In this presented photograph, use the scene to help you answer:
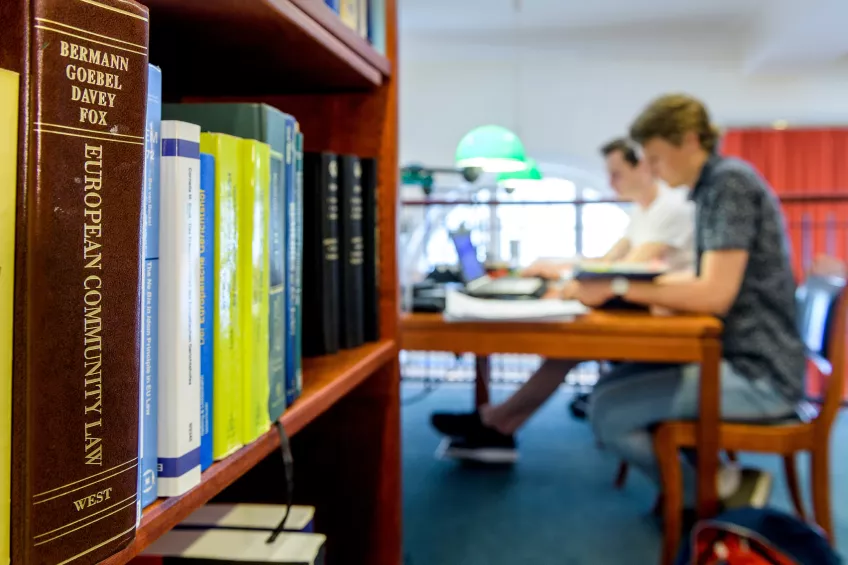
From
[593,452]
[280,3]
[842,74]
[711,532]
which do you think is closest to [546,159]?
[842,74]

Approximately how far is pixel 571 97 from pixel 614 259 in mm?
2542

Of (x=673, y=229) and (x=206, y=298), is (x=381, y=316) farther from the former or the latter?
(x=673, y=229)

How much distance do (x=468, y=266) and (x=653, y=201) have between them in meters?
1.25

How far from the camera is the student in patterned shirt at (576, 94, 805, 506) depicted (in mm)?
→ 1466

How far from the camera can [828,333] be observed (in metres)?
1.56

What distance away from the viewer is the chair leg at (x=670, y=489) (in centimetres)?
147

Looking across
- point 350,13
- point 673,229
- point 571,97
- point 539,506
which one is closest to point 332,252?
point 350,13

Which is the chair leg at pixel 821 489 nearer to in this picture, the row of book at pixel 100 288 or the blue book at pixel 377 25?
the blue book at pixel 377 25

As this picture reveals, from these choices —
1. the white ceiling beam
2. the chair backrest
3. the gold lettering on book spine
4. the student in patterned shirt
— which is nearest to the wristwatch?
the student in patterned shirt

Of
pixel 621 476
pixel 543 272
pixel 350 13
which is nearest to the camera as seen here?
pixel 350 13

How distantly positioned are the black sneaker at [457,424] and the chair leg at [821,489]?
1.13 metres

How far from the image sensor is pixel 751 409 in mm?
1469

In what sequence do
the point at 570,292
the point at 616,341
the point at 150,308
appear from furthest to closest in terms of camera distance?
the point at 570,292 < the point at 616,341 < the point at 150,308

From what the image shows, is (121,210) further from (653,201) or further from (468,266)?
(653,201)
